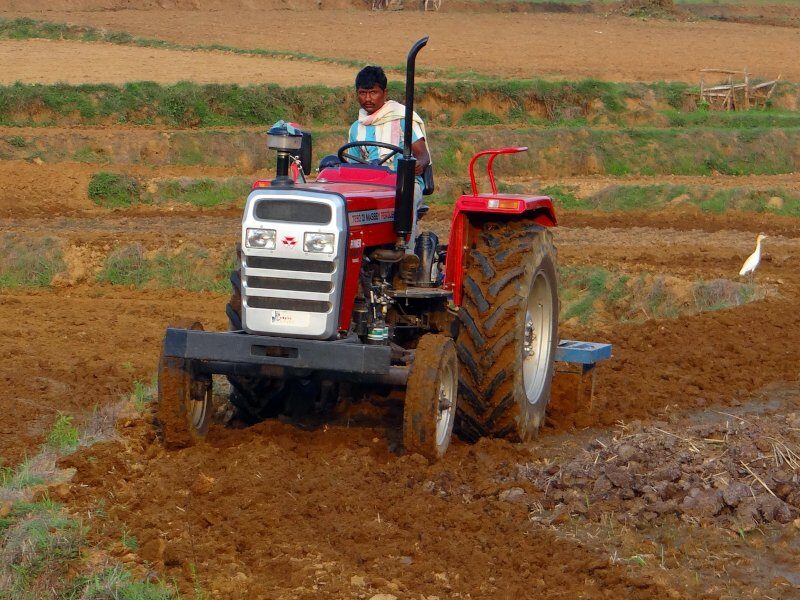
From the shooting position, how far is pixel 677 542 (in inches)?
220

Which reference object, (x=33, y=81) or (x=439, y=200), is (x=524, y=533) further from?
(x=33, y=81)

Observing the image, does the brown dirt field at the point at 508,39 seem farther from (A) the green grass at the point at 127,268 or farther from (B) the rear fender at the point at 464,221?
(B) the rear fender at the point at 464,221

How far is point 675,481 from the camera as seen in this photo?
615 cm

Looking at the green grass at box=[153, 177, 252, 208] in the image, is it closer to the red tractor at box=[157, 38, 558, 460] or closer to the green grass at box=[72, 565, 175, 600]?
the red tractor at box=[157, 38, 558, 460]

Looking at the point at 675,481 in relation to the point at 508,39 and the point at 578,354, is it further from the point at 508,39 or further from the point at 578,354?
the point at 508,39

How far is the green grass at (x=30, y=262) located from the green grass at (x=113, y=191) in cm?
484

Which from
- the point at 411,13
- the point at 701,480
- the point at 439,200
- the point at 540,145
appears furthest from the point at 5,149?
the point at 411,13

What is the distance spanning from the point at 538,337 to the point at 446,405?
1.51 metres

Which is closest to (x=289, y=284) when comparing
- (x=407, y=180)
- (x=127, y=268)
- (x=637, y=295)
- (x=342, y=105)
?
(x=407, y=180)

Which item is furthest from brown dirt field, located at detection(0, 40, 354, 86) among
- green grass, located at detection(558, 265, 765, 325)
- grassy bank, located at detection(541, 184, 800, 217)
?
green grass, located at detection(558, 265, 765, 325)

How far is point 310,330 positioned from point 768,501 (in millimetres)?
2397

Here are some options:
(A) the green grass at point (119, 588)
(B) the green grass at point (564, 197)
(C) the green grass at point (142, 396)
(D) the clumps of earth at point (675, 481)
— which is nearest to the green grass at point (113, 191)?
(B) the green grass at point (564, 197)

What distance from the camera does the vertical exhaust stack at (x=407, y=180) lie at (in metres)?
6.57

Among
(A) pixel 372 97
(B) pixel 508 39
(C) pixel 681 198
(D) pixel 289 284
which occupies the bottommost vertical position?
(C) pixel 681 198
